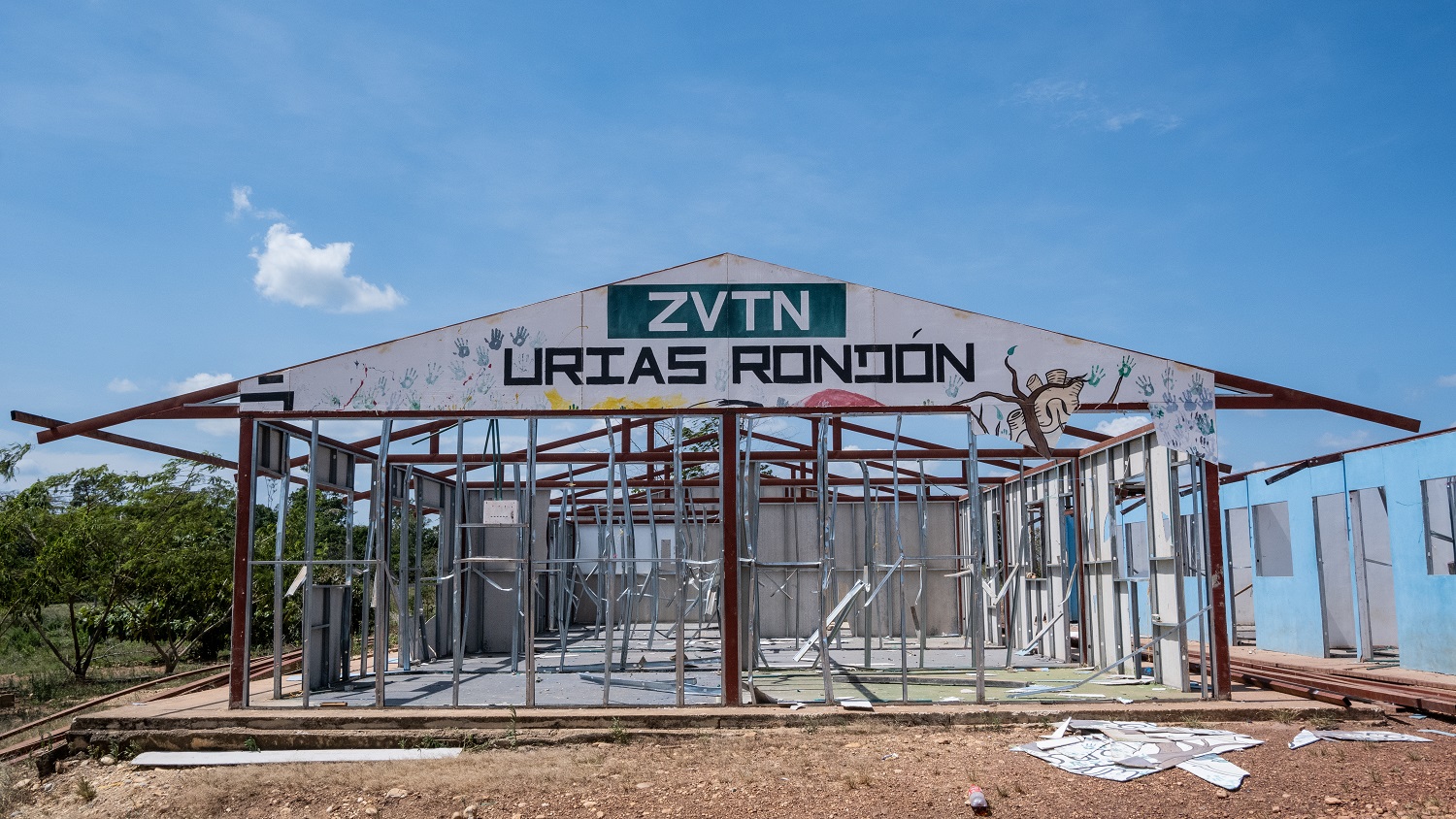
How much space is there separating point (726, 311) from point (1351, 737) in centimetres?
700

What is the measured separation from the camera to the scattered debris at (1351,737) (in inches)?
356

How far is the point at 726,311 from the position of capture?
11.4m

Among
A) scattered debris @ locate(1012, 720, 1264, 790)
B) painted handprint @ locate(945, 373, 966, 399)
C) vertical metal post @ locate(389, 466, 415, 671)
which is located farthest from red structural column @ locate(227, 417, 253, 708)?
scattered debris @ locate(1012, 720, 1264, 790)

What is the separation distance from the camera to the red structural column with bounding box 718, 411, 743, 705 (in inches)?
420

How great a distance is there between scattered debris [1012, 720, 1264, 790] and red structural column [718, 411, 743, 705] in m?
2.90

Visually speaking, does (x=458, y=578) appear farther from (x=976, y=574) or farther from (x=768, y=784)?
(x=976, y=574)

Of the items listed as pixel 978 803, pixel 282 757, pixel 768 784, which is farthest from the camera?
pixel 282 757

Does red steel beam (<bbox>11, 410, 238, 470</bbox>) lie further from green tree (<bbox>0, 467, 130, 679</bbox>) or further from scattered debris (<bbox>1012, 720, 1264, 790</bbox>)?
scattered debris (<bbox>1012, 720, 1264, 790</bbox>)

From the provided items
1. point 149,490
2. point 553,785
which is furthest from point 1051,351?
point 149,490

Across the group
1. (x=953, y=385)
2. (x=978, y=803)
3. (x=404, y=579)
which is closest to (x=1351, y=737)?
(x=978, y=803)

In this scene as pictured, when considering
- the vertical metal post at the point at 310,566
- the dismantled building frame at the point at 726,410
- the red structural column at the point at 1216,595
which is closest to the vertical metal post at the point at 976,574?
the dismantled building frame at the point at 726,410

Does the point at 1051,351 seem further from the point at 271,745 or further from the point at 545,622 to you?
the point at 545,622

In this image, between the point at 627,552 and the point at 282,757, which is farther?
the point at 627,552

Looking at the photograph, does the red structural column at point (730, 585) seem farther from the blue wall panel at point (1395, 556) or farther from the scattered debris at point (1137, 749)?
the blue wall panel at point (1395, 556)
